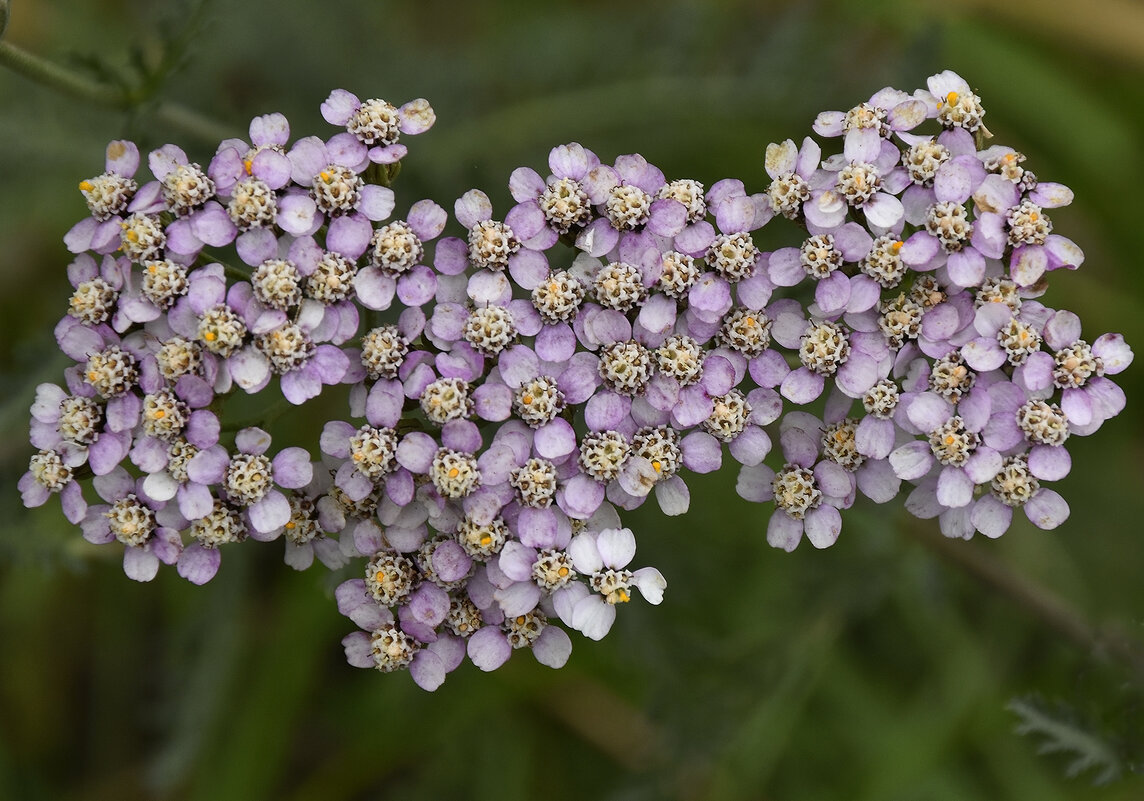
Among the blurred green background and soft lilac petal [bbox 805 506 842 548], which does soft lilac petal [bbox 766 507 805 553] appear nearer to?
soft lilac petal [bbox 805 506 842 548]

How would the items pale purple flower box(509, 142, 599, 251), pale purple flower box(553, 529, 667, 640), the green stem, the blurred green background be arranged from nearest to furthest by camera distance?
pale purple flower box(553, 529, 667, 640) < pale purple flower box(509, 142, 599, 251) < the green stem < the blurred green background

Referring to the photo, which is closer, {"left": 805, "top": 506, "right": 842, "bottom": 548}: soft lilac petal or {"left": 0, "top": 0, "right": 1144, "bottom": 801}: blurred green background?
{"left": 805, "top": 506, "right": 842, "bottom": 548}: soft lilac petal

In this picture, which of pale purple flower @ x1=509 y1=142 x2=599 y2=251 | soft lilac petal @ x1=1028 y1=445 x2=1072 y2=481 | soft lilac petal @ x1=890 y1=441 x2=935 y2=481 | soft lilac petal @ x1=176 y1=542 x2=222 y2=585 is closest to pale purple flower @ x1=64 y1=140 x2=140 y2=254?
soft lilac petal @ x1=176 y1=542 x2=222 y2=585

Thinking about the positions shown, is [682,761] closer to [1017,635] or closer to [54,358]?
[1017,635]

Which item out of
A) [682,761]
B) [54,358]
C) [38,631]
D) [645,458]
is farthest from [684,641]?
[38,631]

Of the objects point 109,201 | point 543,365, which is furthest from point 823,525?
point 109,201

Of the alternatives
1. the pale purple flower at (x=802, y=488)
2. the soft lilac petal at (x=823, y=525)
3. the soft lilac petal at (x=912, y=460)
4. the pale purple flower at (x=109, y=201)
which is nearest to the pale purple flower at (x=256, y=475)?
the pale purple flower at (x=109, y=201)

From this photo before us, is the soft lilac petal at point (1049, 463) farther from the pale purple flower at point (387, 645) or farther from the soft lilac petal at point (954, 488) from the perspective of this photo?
the pale purple flower at point (387, 645)
